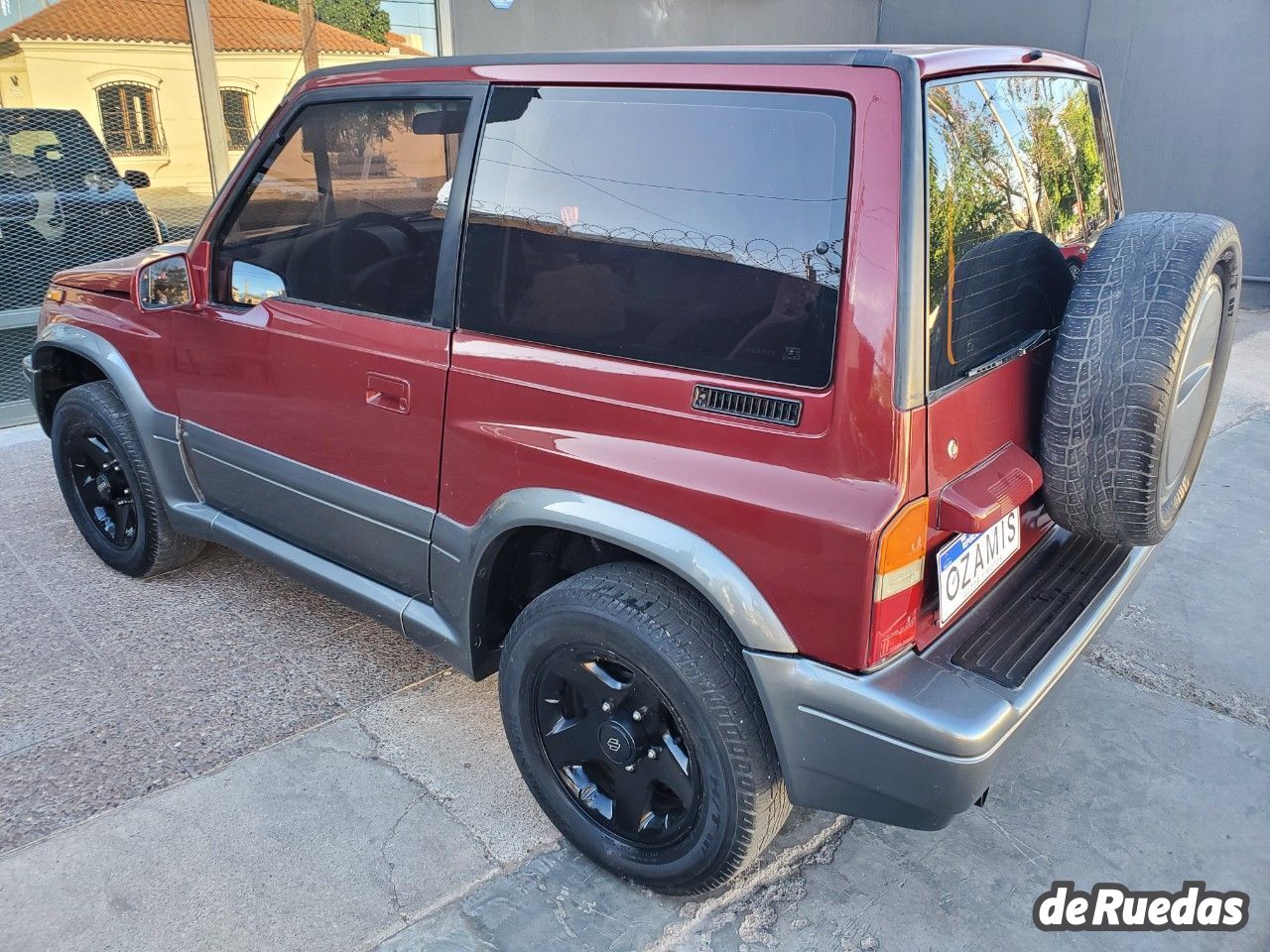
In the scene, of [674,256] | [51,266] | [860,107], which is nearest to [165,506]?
[674,256]

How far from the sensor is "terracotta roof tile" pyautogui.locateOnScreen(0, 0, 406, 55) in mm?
5645

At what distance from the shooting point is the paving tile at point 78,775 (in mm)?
2396

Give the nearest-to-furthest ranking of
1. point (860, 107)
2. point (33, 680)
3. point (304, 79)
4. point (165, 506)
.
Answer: point (860, 107) → point (304, 79) → point (33, 680) → point (165, 506)

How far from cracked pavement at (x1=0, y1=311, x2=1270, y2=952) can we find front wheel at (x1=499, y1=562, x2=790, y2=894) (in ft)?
0.52

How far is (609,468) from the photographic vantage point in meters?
2.00

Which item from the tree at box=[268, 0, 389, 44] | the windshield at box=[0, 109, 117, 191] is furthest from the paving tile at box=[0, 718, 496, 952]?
the tree at box=[268, 0, 389, 44]

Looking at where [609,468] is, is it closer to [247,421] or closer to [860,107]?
[860,107]

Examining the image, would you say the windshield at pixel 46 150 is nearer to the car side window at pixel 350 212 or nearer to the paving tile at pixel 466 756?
the car side window at pixel 350 212

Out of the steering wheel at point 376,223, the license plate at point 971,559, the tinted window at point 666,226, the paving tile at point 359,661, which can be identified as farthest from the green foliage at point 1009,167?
the paving tile at point 359,661

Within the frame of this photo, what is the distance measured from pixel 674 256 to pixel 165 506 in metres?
2.27

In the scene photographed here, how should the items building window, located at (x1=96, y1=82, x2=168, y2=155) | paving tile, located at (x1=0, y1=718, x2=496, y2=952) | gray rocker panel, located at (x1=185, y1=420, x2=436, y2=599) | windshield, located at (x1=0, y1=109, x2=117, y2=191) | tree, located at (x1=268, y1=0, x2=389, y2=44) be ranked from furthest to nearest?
tree, located at (x1=268, y1=0, x2=389, y2=44) → building window, located at (x1=96, y1=82, x2=168, y2=155) → windshield, located at (x1=0, y1=109, x2=117, y2=191) → gray rocker panel, located at (x1=185, y1=420, x2=436, y2=599) → paving tile, located at (x1=0, y1=718, x2=496, y2=952)

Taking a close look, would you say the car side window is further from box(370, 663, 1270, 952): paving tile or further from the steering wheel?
box(370, 663, 1270, 952): paving tile

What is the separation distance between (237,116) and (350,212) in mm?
4598

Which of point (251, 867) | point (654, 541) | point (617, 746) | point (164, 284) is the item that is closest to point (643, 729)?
point (617, 746)
